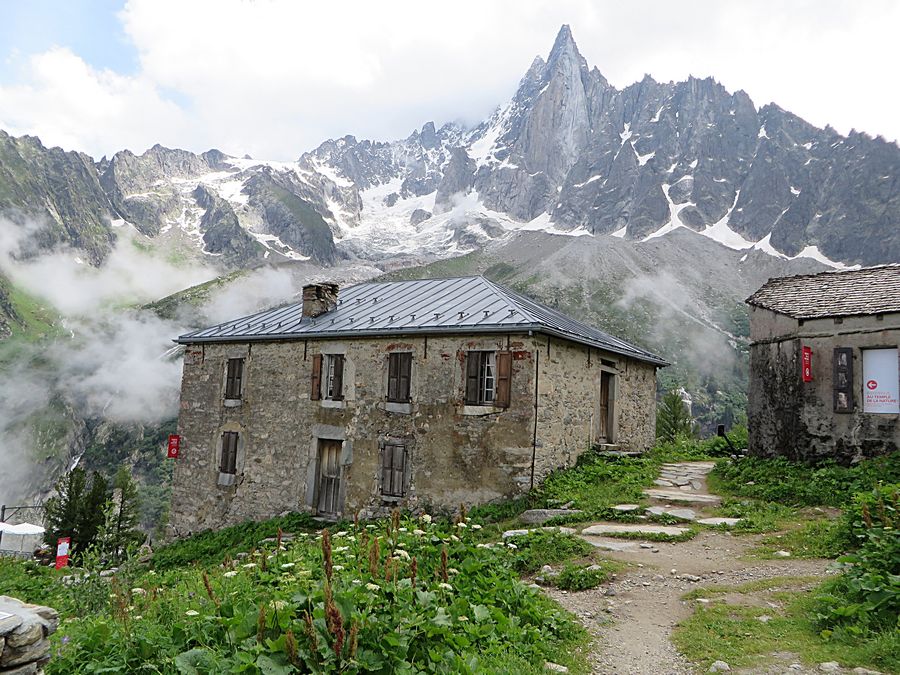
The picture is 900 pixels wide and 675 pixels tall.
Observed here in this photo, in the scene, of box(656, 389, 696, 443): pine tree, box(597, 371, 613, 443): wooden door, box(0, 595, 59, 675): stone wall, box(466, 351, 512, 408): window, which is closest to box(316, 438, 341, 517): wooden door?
box(466, 351, 512, 408): window

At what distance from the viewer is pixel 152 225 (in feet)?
611

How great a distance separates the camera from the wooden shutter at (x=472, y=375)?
13.4 metres

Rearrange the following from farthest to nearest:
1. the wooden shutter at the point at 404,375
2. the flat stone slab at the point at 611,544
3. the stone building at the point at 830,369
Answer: the wooden shutter at the point at 404,375 < the stone building at the point at 830,369 < the flat stone slab at the point at 611,544

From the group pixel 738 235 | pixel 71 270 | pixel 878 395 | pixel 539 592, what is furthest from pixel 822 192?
pixel 71 270

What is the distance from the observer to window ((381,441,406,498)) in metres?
13.9

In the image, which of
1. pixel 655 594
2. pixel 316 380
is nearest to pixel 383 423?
pixel 316 380

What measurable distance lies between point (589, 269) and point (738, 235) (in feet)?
158

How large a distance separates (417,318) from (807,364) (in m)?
8.84

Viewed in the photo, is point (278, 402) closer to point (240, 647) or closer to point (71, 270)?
point (240, 647)

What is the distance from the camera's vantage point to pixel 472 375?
13508 millimetres

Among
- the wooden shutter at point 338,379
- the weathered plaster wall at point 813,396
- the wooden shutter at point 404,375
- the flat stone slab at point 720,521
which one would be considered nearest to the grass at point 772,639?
the flat stone slab at point 720,521

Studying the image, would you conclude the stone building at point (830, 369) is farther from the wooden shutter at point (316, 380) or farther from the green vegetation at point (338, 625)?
the wooden shutter at point (316, 380)

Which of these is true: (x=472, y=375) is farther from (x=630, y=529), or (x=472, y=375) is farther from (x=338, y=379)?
(x=630, y=529)

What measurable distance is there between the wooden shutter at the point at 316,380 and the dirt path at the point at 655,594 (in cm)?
841
